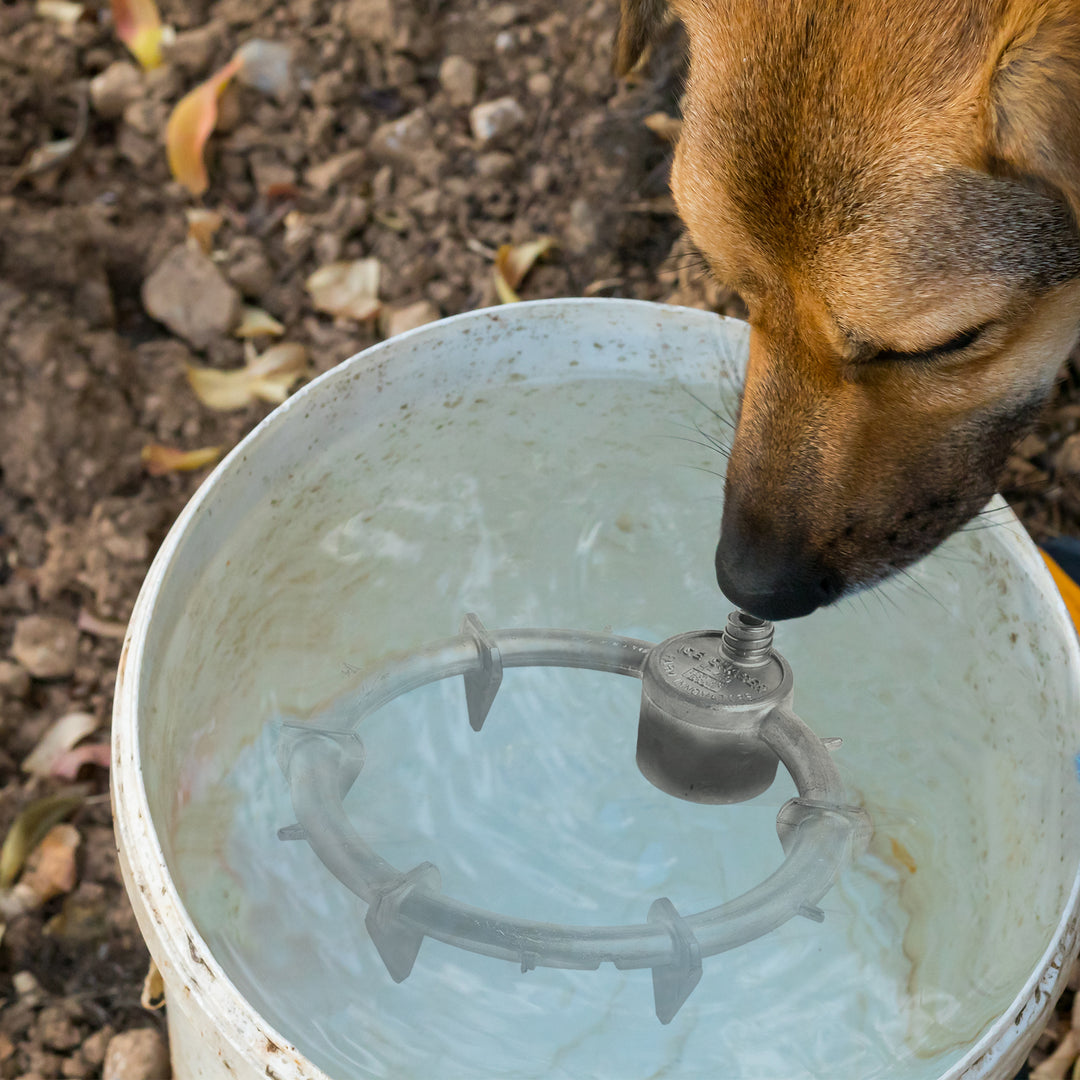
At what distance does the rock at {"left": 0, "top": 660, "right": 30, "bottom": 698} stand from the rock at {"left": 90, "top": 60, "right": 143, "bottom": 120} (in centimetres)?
121

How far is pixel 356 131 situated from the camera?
7.94 feet

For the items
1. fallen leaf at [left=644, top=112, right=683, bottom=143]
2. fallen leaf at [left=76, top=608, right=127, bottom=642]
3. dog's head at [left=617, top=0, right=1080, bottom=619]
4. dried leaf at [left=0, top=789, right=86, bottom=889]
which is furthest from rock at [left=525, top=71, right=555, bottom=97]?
dried leaf at [left=0, top=789, right=86, bottom=889]

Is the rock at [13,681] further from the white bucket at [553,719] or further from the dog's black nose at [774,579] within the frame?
the dog's black nose at [774,579]

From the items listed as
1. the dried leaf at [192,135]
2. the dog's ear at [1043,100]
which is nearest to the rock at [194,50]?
the dried leaf at [192,135]

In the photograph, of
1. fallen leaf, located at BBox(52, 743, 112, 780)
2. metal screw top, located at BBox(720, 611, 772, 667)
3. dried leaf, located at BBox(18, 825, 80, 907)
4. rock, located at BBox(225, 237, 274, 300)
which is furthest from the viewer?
rock, located at BBox(225, 237, 274, 300)

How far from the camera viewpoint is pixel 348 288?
2.22 m

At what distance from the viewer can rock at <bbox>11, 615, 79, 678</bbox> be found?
1815mm

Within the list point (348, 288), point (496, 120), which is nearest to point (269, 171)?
point (348, 288)

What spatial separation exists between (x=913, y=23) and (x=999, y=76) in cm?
9

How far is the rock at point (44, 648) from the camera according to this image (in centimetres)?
182

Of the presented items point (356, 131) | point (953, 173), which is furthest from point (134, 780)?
point (356, 131)

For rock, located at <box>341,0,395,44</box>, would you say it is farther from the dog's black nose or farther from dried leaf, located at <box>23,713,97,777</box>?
the dog's black nose

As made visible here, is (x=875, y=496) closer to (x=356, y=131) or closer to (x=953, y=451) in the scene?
(x=953, y=451)

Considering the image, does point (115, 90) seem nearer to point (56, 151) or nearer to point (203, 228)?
point (56, 151)
